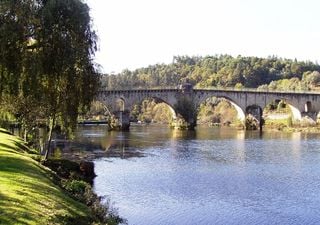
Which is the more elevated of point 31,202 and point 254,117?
point 254,117

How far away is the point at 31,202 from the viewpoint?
16.6m

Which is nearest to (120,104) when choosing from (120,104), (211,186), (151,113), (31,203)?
(120,104)

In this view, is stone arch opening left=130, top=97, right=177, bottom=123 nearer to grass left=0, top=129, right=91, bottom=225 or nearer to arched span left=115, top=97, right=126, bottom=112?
arched span left=115, top=97, right=126, bottom=112

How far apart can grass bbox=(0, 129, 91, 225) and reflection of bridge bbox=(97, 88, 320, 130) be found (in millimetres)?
98227

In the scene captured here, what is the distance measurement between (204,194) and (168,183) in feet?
15.9

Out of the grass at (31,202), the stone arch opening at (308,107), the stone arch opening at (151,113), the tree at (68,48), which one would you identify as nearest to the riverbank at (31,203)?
the grass at (31,202)

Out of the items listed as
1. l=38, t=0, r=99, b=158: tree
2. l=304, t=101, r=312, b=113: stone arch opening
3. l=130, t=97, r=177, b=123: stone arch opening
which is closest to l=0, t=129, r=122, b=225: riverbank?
l=38, t=0, r=99, b=158: tree

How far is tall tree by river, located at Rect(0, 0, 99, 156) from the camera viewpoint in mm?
23344

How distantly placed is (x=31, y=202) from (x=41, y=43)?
403 inches

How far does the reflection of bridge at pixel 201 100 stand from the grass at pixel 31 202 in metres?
98.2

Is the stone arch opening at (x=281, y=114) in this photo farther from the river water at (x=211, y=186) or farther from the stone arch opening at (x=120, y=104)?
the river water at (x=211, y=186)

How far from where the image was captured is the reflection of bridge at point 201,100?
406 ft

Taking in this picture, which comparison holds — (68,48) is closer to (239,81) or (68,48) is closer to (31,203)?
(31,203)

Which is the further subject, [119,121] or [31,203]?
[119,121]
